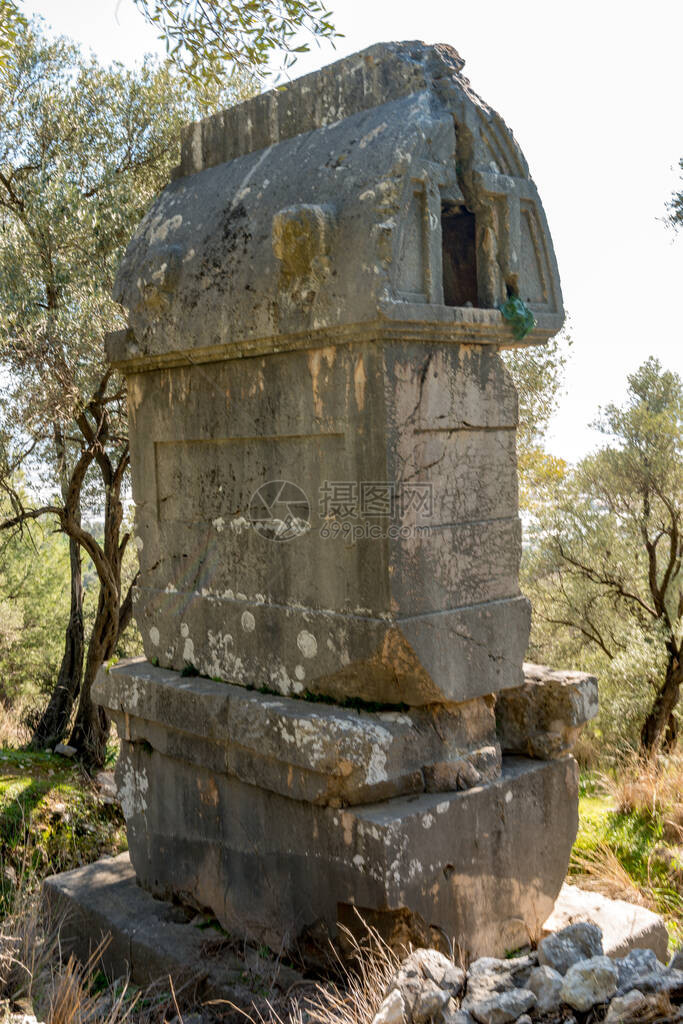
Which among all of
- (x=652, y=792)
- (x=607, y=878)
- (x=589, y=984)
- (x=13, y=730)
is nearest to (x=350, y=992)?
(x=589, y=984)

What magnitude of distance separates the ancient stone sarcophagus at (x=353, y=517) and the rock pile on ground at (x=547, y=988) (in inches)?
15.2

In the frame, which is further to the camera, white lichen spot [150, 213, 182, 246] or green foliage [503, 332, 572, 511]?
green foliage [503, 332, 572, 511]

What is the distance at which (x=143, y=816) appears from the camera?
432 centimetres

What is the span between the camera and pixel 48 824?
21.5 ft

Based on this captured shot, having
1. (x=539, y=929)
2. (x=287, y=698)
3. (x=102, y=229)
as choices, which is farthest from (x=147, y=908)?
(x=102, y=229)

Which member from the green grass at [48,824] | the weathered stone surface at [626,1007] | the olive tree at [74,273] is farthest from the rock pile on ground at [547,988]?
the olive tree at [74,273]

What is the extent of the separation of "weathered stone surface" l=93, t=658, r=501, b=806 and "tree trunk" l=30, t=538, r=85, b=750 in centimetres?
518

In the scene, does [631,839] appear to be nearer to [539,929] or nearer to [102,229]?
[539,929]

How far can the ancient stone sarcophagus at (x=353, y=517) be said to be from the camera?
327cm

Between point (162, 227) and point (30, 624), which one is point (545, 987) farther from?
point (30, 624)

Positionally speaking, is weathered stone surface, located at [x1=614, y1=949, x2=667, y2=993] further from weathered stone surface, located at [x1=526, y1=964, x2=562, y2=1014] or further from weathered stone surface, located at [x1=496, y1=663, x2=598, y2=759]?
weathered stone surface, located at [x1=496, y1=663, x2=598, y2=759]

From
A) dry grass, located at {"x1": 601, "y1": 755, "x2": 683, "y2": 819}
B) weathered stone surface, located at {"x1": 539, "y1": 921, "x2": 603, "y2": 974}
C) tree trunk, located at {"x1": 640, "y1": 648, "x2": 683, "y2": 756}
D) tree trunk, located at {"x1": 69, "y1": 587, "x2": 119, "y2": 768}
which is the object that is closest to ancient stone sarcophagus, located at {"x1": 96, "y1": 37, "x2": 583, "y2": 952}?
weathered stone surface, located at {"x1": 539, "y1": 921, "x2": 603, "y2": 974}

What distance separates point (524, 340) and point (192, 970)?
295cm

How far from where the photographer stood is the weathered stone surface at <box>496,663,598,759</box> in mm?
3844
